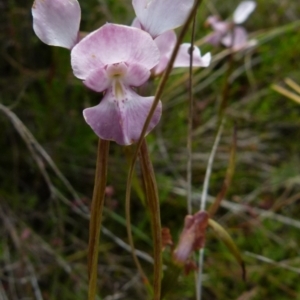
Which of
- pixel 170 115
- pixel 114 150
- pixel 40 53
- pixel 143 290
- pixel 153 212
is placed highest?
pixel 40 53

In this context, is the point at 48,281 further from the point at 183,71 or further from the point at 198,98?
the point at 198,98

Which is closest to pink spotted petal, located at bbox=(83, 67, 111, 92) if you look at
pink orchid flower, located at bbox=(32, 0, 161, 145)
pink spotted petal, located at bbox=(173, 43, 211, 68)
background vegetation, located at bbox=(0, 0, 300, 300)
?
pink orchid flower, located at bbox=(32, 0, 161, 145)

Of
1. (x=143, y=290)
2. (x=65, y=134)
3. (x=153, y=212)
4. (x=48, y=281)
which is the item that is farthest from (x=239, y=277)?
(x=153, y=212)

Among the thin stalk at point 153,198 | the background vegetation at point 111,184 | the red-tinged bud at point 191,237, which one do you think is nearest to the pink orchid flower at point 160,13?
the thin stalk at point 153,198

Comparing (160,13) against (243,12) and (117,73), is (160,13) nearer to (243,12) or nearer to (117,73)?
(117,73)

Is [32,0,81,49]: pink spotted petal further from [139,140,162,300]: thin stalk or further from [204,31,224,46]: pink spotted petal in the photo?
[204,31,224,46]: pink spotted petal

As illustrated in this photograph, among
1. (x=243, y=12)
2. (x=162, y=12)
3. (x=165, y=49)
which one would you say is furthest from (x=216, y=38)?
(x=162, y=12)
